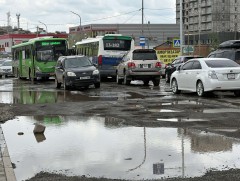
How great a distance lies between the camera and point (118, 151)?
331 inches

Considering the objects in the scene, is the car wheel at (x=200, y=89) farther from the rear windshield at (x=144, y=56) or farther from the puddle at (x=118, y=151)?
the rear windshield at (x=144, y=56)

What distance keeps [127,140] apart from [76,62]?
1644 centimetres

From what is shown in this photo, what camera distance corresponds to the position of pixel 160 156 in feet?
25.9

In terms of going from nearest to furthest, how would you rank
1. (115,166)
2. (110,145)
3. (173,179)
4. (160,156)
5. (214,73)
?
(173,179), (115,166), (160,156), (110,145), (214,73)

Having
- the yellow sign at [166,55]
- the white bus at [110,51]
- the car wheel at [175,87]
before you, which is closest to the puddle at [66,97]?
the car wheel at [175,87]

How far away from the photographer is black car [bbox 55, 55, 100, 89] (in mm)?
24031

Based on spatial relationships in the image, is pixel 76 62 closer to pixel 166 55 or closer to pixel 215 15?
pixel 166 55

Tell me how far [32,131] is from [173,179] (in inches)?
204

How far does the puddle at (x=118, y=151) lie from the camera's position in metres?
7.05

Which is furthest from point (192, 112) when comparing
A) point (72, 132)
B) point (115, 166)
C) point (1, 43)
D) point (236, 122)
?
point (1, 43)

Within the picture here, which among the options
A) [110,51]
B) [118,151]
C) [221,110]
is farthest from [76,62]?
[118,151]

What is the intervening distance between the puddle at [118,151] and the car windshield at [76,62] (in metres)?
13.8

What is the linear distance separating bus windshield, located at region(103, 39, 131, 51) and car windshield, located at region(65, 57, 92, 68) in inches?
Result: 246

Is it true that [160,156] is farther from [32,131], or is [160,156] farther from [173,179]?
[32,131]
